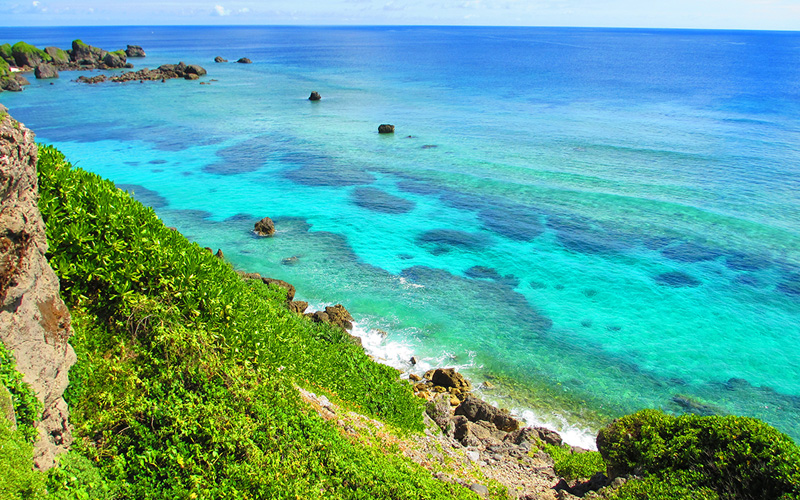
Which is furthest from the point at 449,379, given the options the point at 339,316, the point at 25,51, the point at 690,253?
the point at 25,51

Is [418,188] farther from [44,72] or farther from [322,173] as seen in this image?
[44,72]

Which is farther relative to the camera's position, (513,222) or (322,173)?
(322,173)

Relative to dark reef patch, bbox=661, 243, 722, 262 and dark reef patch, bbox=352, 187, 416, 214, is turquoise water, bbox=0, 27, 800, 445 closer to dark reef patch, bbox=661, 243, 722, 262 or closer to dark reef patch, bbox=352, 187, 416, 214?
dark reef patch, bbox=661, 243, 722, 262

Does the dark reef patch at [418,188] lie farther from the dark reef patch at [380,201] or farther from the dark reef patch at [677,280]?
the dark reef patch at [677,280]

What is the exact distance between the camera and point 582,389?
24469 mm

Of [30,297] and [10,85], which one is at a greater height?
[30,297]

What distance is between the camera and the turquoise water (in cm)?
2636

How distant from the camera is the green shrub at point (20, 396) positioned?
29.6 feet

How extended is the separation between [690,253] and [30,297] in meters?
38.8

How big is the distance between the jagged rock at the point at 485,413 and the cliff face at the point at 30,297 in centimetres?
1505

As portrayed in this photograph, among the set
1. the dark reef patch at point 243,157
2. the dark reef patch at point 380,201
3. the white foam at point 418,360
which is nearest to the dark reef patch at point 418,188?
the dark reef patch at point 380,201

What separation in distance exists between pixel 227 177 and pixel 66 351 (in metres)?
44.5

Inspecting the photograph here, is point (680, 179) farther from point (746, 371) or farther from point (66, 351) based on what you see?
point (66, 351)

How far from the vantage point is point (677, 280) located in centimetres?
3328
